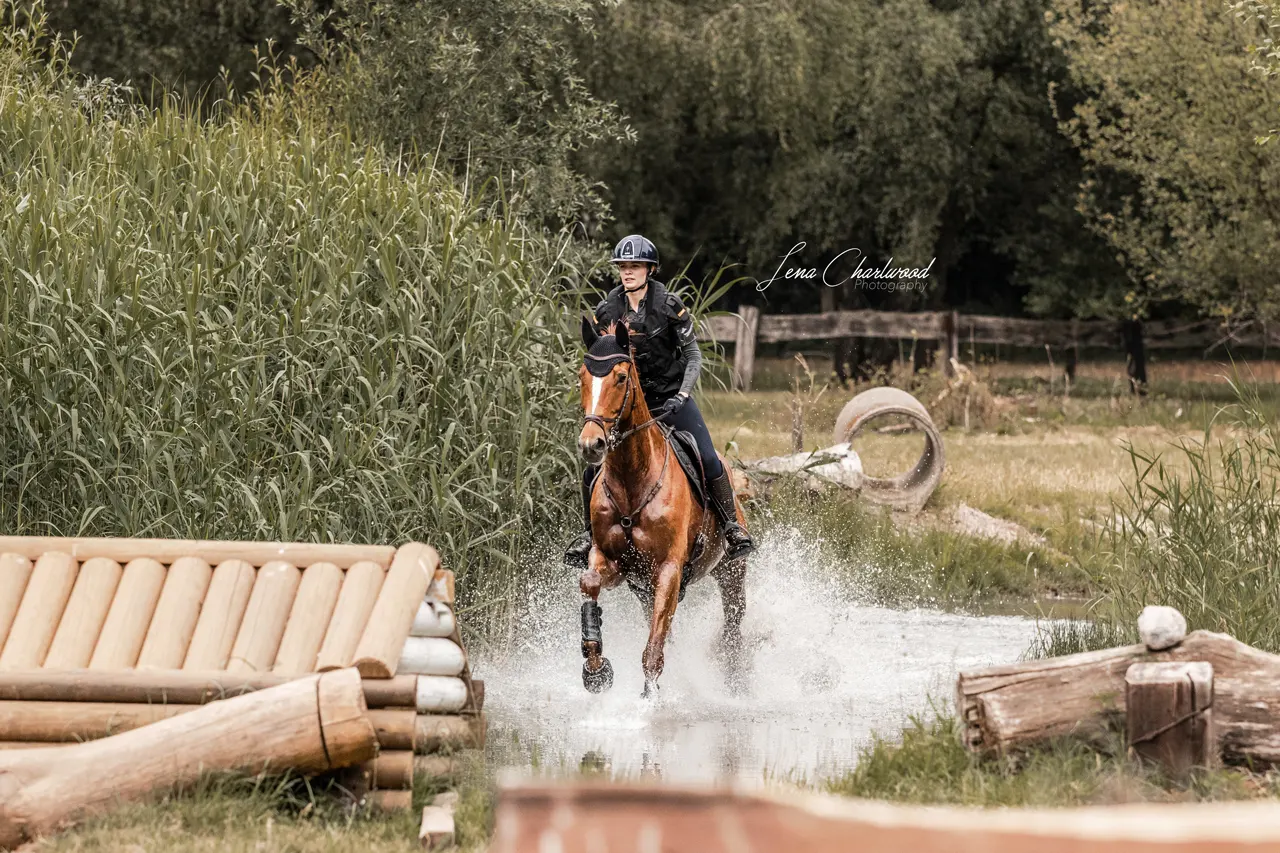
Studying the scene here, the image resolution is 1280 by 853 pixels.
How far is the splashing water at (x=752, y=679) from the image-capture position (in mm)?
7344

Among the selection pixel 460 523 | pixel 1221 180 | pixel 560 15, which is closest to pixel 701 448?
pixel 460 523

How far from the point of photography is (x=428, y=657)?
6184mm

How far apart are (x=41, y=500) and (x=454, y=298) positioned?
8.51 ft

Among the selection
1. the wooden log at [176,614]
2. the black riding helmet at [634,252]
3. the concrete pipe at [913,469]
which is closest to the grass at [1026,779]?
the wooden log at [176,614]

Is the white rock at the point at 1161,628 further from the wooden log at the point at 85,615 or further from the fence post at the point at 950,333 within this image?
the fence post at the point at 950,333

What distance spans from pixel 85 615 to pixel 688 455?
3.65m

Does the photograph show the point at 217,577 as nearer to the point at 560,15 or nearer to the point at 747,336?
the point at 560,15

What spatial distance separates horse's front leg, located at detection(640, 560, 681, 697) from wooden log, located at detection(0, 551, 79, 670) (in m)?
Result: 3.04

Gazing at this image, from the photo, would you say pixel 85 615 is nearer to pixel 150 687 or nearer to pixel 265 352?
pixel 150 687

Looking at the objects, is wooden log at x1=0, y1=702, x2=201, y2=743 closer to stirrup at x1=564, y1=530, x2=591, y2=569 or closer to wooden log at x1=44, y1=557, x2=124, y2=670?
wooden log at x1=44, y1=557, x2=124, y2=670

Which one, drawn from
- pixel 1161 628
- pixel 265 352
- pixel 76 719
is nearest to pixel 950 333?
pixel 265 352

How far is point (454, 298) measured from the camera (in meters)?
9.33

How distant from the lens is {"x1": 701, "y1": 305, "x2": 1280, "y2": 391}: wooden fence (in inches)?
1053

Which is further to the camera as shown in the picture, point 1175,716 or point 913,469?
point 913,469
